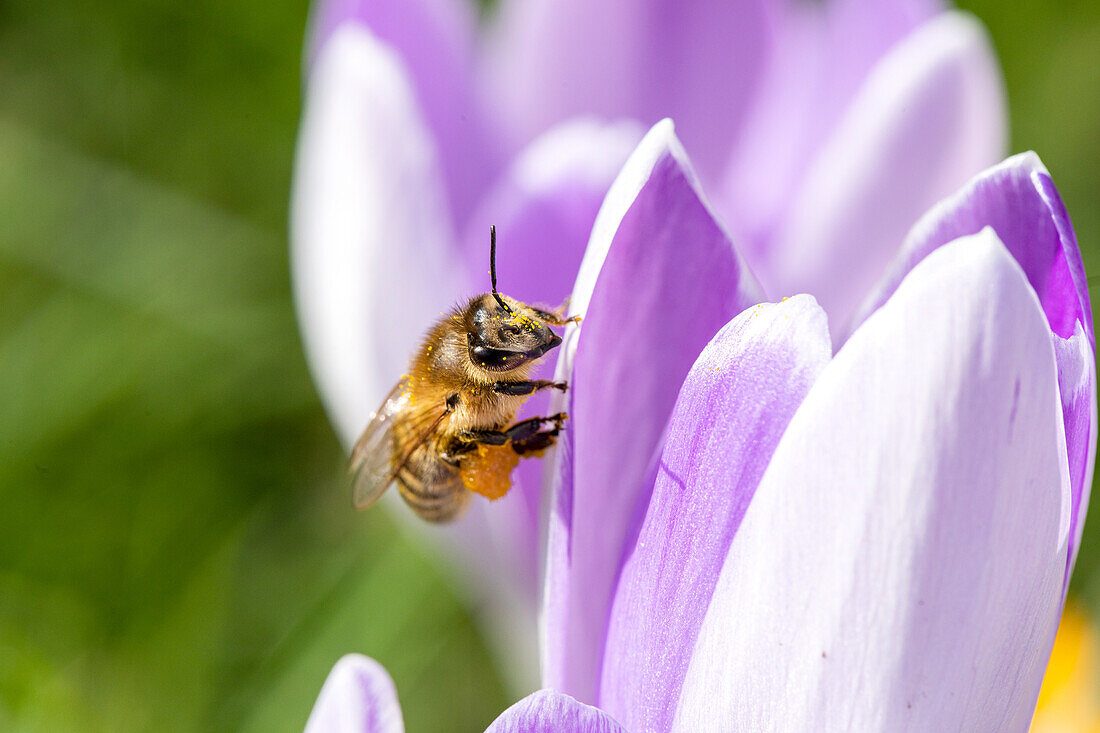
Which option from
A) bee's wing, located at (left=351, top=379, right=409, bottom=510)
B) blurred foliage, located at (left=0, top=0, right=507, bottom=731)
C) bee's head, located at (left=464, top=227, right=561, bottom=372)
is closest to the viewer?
bee's head, located at (left=464, top=227, right=561, bottom=372)

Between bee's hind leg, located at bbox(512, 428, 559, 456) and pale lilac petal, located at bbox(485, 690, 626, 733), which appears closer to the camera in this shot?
pale lilac petal, located at bbox(485, 690, 626, 733)

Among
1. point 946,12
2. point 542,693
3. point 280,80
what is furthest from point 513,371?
point 280,80

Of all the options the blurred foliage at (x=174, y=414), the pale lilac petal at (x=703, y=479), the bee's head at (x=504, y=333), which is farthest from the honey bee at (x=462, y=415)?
the blurred foliage at (x=174, y=414)

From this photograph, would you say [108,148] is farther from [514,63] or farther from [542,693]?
[542,693]

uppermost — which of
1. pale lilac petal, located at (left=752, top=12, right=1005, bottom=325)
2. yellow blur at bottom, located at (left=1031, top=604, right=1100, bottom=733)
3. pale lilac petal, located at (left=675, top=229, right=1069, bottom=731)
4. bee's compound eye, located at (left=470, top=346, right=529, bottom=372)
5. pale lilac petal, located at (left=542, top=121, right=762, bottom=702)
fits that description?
pale lilac petal, located at (left=752, top=12, right=1005, bottom=325)

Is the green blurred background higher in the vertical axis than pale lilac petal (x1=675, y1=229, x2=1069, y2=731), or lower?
higher

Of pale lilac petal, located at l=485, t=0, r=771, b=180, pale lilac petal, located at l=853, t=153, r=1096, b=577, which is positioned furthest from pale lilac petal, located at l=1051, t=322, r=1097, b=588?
pale lilac petal, located at l=485, t=0, r=771, b=180

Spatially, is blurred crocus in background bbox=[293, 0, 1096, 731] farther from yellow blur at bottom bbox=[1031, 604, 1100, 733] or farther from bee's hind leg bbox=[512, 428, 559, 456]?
yellow blur at bottom bbox=[1031, 604, 1100, 733]
